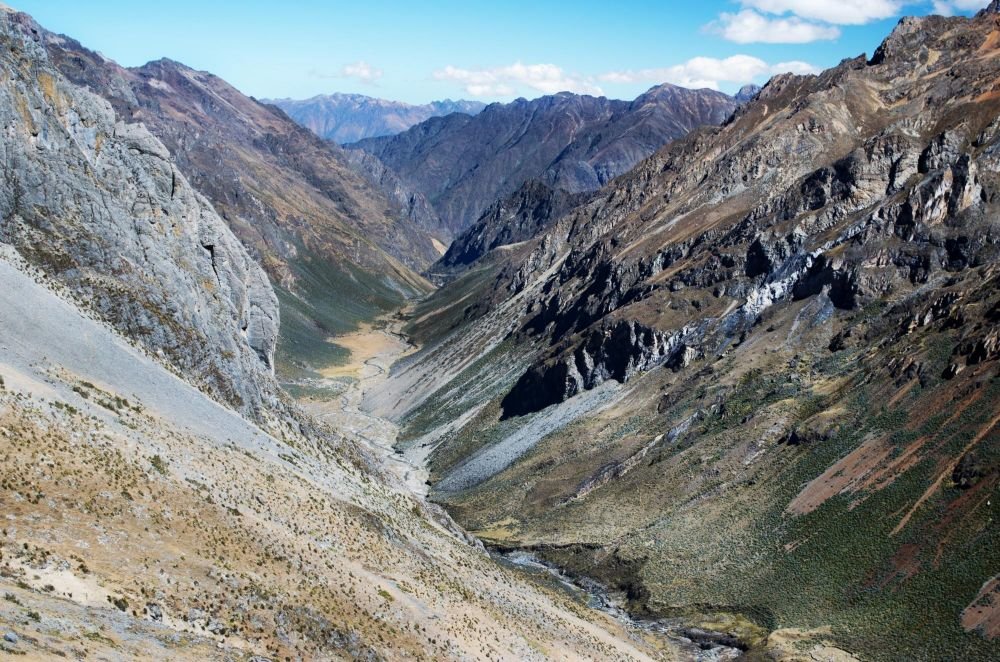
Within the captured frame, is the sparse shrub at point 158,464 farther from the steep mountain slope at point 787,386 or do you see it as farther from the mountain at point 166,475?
the steep mountain slope at point 787,386

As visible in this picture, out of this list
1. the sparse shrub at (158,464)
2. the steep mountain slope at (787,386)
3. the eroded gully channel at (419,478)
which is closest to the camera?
the sparse shrub at (158,464)

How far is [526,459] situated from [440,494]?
33.5 ft

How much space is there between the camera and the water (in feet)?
186

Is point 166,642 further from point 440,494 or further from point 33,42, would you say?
point 440,494

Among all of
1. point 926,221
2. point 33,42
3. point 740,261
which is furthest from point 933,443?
point 33,42

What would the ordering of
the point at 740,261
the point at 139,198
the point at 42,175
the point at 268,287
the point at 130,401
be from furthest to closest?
the point at 740,261 < the point at 268,287 < the point at 139,198 < the point at 42,175 < the point at 130,401

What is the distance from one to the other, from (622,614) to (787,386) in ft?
106

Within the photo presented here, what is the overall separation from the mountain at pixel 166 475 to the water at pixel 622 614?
3940 millimetres

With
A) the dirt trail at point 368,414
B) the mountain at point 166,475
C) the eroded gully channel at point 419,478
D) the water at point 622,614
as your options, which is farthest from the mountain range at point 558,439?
the dirt trail at point 368,414

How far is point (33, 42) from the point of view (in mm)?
62031

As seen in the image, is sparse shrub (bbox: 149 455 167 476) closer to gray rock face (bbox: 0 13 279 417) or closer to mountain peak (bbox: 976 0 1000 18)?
gray rock face (bbox: 0 13 279 417)

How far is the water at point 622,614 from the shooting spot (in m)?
56.6

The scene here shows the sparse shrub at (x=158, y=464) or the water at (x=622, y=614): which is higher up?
the sparse shrub at (x=158, y=464)

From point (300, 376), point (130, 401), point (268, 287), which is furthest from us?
point (300, 376)
